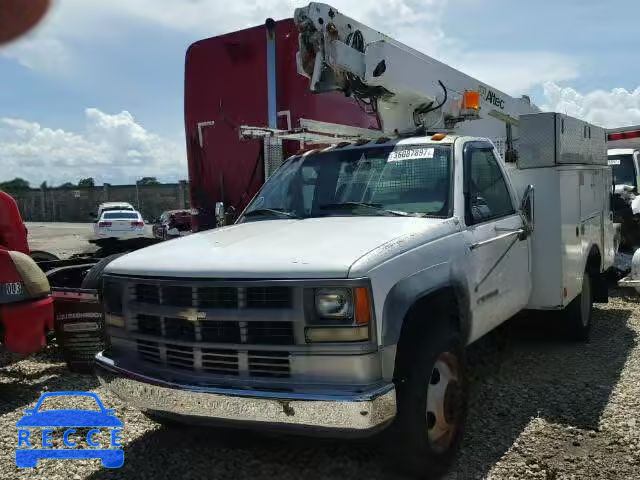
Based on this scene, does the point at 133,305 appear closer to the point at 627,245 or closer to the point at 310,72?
the point at 310,72

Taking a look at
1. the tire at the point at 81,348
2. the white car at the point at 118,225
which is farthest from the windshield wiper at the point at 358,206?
the white car at the point at 118,225

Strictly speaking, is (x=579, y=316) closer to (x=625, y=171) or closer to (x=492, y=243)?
(x=492, y=243)

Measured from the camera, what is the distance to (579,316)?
20.5 ft

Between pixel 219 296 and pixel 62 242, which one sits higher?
pixel 219 296

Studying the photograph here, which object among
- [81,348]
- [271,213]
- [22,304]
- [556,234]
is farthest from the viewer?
[81,348]

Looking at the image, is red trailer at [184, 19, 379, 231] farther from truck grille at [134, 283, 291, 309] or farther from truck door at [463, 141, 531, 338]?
truck grille at [134, 283, 291, 309]

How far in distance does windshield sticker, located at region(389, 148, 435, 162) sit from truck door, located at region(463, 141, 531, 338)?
0.87 feet

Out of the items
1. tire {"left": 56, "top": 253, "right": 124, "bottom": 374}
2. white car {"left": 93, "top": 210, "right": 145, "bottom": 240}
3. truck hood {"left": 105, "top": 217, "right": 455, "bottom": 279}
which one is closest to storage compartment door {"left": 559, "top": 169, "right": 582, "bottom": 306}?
truck hood {"left": 105, "top": 217, "right": 455, "bottom": 279}

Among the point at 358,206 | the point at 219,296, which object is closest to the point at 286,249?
the point at 219,296

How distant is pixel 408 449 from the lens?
3.22m

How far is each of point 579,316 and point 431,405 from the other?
3407mm

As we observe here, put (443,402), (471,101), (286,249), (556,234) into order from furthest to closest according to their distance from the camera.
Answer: (471,101), (556,234), (443,402), (286,249)

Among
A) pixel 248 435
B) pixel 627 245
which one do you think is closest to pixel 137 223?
pixel 627 245

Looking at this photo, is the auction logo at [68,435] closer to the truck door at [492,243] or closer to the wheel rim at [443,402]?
the wheel rim at [443,402]
